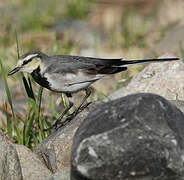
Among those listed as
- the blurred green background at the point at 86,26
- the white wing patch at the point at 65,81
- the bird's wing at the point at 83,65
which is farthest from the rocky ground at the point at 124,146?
the blurred green background at the point at 86,26

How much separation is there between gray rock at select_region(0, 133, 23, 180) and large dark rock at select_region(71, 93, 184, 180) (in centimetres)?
72

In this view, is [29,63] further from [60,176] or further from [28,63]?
[60,176]

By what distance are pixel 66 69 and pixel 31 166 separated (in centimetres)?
104

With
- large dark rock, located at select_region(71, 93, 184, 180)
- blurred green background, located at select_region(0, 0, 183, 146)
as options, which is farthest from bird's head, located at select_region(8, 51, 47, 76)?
blurred green background, located at select_region(0, 0, 183, 146)

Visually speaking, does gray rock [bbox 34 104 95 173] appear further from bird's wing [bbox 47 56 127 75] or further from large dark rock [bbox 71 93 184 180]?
large dark rock [bbox 71 93 184 180]

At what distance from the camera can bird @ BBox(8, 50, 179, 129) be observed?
15.3 ft

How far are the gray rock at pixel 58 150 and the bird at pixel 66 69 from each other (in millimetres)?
440

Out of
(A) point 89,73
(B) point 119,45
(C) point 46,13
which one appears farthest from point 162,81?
(C) point 46,13

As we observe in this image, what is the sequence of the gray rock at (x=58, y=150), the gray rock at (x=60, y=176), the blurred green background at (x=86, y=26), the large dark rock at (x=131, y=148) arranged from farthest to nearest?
the blurred green background at (x=86, y=26) → the gray rock at (x=58, y=150) → the gray rock at (x=60, y=176) → the large dark rock at (x=131, y=148)

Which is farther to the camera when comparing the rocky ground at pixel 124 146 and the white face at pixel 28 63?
the white face at pixel 28 63

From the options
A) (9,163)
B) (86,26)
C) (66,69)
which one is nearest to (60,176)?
(9,163)

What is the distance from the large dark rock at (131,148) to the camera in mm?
3258

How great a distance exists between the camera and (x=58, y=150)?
4297 millimetres

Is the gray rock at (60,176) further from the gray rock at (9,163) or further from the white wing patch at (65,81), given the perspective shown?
the white wing patch at (65,81)
